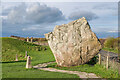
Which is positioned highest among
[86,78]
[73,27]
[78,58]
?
[73,27]

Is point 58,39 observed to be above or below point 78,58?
above

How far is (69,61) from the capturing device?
1630 cm

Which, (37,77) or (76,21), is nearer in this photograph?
(37,77)

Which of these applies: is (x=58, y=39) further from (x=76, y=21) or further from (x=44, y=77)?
(x=44, y=77)

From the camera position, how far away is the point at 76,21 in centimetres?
1733

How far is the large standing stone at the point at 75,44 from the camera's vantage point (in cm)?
1608

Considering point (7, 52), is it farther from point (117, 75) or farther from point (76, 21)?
point (117, 75)

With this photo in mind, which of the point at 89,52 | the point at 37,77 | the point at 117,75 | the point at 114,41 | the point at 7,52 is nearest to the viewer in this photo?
the point at 37,77

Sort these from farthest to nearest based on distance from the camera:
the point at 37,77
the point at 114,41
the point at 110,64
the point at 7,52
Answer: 1. the point at 114,41
2. the point at 7,52
3. the point at 110,64
4. the point at 37,77

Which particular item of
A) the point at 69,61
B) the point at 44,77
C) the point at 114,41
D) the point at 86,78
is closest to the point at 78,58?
the point at 69,61

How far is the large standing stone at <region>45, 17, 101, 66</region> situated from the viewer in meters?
16.1

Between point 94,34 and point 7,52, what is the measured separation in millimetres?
21901

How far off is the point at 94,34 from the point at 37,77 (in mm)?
8583

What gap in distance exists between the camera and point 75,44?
631 inches
